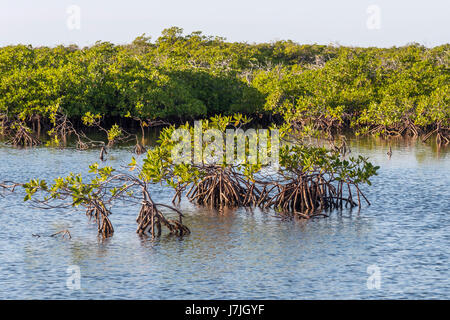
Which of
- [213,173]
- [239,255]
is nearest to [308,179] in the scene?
[213,173]

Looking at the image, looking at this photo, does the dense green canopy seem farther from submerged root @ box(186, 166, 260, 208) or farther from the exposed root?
the exposed root

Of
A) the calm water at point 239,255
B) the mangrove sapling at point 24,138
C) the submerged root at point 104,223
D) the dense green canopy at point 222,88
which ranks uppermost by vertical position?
the dense green canopy at point 222,88

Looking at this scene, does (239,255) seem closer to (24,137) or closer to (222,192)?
(222,192)

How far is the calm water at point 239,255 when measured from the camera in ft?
42.9

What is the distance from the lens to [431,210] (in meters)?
20.4

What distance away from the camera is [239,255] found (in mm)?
15398

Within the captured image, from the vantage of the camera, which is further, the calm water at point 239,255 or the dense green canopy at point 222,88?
the dense green canopy at point 222,88

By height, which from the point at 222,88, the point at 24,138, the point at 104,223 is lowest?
the point at 104,223

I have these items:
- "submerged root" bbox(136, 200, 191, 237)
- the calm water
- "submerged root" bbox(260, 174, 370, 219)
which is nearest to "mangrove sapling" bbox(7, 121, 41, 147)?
the calm water

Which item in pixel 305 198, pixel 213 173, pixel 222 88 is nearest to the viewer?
pixel 305 198

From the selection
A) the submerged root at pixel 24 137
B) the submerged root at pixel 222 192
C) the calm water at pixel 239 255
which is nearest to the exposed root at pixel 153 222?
the calm water at pixel 239 255

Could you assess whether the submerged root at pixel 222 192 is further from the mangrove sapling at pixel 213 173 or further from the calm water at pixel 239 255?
the calm water at pixel 239 255

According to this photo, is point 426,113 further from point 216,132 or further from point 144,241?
point 144,241

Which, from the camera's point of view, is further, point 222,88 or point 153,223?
point 222,88
